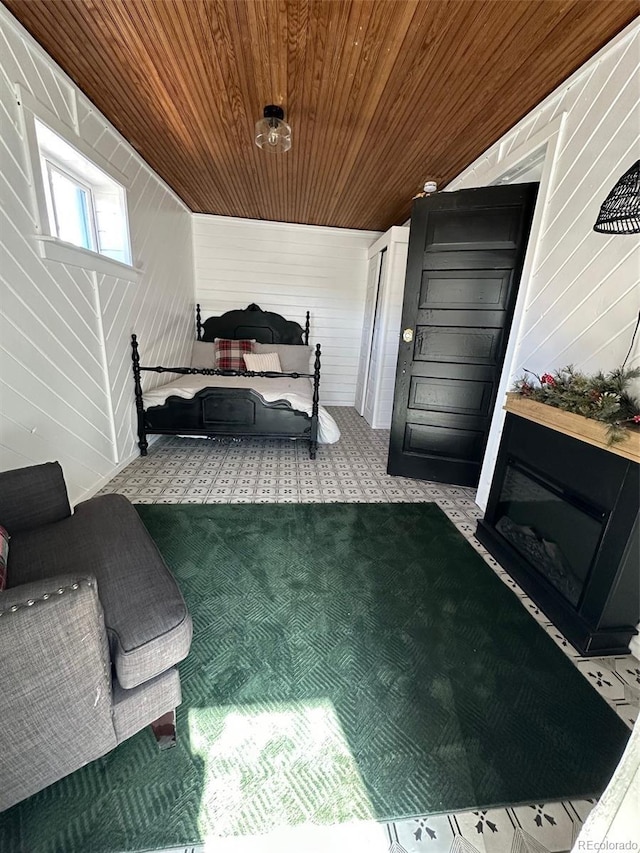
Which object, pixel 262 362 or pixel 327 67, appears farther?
pixel 262 362

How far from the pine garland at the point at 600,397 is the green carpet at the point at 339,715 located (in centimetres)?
98

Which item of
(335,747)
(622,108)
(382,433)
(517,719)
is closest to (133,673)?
(335,747)

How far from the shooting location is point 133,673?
92 centimetres

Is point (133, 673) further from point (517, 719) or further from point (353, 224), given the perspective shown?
point (353, 224)

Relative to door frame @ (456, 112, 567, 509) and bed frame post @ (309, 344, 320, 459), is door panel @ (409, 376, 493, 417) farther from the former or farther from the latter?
bed frame post @ (309, 344, 320, 459)

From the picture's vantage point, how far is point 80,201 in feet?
8.07

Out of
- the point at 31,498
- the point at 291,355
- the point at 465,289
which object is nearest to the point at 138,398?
the point at 31,498

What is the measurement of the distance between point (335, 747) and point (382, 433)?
339 centimetres

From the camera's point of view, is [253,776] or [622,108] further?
[622,108]

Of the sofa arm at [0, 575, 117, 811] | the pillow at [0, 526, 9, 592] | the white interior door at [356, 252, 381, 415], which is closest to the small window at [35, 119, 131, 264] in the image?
the pillow at [0, 526, 9, 592]

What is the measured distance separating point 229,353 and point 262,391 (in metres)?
1.41

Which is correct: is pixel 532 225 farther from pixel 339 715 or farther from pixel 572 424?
pixel 339 715

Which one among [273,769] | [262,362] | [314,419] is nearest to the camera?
[273,769]

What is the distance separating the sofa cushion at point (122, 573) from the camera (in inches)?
37.0
